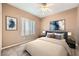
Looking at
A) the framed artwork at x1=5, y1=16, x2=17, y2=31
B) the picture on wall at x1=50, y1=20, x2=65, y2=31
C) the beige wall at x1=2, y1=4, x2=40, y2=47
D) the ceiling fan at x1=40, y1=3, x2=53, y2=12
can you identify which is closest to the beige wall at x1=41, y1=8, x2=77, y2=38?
the picture on wall at x1=50, y1=20, x2=65, y2=31

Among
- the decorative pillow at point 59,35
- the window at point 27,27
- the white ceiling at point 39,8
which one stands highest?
the white ceiling at point 39,8

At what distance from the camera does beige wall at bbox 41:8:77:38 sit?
144 centimetres

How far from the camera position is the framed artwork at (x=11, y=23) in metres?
1.39

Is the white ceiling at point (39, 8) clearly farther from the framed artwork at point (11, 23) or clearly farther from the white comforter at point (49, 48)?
the white comforter at point (49, 48)

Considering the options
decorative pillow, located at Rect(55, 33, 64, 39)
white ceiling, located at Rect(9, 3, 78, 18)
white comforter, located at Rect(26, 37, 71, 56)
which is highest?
white ceiling, located at Rect(9, 3, 78, 18)

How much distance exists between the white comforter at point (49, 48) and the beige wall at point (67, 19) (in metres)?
0.28

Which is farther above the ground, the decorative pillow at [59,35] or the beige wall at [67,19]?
the beige wall at [67,19]

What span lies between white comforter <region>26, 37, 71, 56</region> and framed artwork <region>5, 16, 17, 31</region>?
434mm

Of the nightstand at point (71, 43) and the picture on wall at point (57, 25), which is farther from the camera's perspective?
the picture on wall at point (57, 25)

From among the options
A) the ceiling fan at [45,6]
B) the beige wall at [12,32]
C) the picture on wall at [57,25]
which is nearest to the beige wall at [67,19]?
the picture on wall at [57,25]

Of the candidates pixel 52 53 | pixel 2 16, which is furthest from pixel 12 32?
pixel 52 53

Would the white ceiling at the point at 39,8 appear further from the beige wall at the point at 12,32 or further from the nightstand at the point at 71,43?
the nightstand at the point at 71,43

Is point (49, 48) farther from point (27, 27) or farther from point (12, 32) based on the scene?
point (12, 32)

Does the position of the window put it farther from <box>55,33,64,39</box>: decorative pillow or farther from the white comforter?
<box>55,33,64,39</box>: decorative pillow
